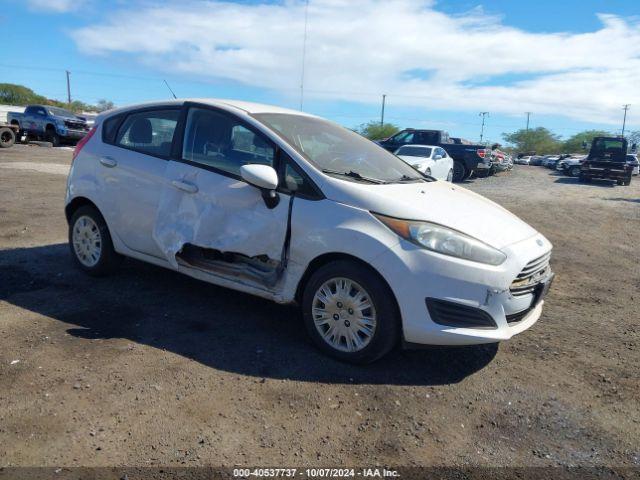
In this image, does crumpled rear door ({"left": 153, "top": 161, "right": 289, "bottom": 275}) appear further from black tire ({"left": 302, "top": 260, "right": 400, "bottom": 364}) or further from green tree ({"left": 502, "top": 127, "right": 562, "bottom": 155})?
green tree ({"left": 502, "top": 127, "right": 562, "bottom": 155})

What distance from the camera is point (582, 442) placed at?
10.0 ft

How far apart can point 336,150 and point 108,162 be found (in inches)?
86.4

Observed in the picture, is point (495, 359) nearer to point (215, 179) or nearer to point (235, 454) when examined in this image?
point (235, 454)

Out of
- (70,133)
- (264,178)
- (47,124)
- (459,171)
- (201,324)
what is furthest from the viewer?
(70,133)

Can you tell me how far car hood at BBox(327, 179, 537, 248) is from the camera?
3656mm

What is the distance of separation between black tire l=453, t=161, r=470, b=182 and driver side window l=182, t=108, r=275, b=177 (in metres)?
18.3

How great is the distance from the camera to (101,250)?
517 centimetres

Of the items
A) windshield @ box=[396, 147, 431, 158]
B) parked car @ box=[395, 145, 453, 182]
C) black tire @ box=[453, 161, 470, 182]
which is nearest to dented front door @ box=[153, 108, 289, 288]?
parked car @ box=[395, 145, 453, 182]

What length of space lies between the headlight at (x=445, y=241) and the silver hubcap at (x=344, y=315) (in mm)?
487

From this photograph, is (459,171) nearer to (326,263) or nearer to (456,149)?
(456,149)

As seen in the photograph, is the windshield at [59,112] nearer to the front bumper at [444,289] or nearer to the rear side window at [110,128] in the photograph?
the rear side window at [110,128]

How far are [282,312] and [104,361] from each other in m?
1.61

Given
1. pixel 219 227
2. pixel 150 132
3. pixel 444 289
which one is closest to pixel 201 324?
pixel 219 227

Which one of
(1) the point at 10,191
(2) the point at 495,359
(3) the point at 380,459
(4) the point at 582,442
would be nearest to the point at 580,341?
(2) the point at 495,359
